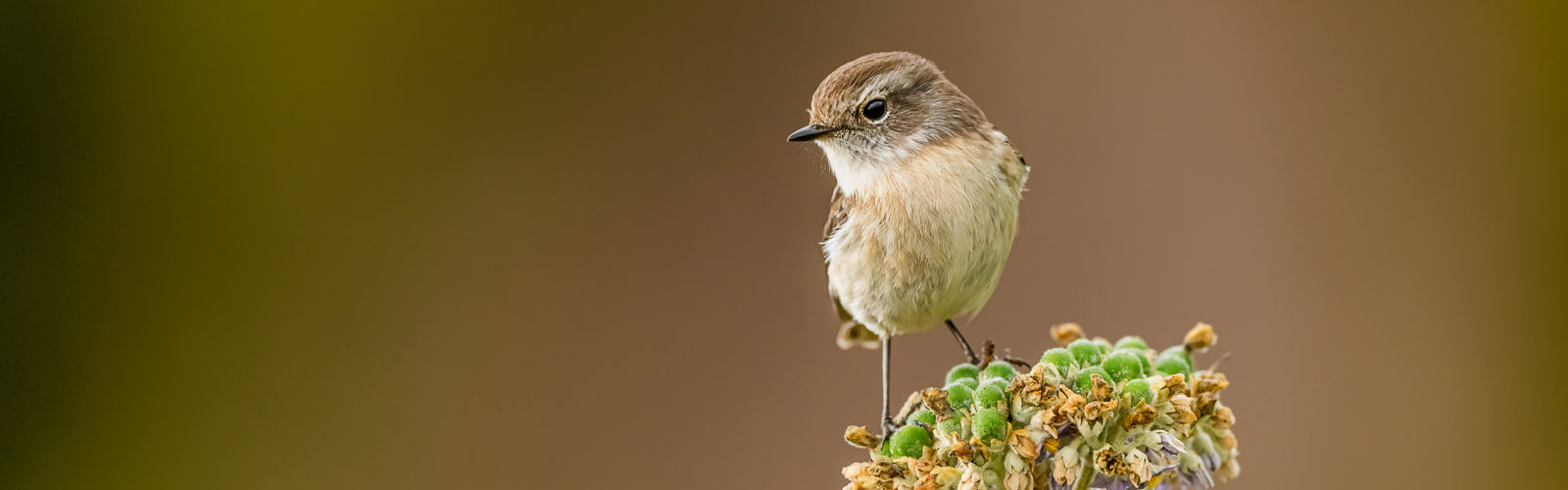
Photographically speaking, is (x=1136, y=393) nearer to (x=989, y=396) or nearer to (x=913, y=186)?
(x=989, y=396)

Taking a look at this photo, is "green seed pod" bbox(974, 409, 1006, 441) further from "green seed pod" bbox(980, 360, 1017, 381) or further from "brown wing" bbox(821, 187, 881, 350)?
"brown wing" bbox(821, 187, 881, 350)

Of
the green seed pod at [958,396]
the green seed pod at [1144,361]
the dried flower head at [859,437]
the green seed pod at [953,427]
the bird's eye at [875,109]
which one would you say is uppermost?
the bird's eye at [875,109]

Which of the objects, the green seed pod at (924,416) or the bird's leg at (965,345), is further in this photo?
the bird's leg at (965,345)

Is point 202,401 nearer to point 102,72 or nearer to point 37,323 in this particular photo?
point 37,323

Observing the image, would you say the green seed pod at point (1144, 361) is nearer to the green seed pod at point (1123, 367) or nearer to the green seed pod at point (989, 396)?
the green seed pod at point (1123, 367)

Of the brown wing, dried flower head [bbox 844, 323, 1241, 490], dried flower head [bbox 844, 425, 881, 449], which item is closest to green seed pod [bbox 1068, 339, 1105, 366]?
dried flower head [bbox 844, 323, 1241, 490]

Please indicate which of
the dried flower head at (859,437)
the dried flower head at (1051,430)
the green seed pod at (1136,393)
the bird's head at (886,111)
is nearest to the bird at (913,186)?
the bird's head at (886,111)

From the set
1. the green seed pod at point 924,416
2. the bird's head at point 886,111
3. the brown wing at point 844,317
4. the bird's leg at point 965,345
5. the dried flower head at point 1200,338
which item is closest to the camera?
the green seed pod at point 924,416
